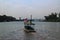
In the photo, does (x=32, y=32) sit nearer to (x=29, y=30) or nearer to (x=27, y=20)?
(x=29, y=30)

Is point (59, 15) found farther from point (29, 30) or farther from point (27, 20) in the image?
point (29, 30)

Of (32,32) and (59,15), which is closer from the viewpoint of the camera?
(32,32)

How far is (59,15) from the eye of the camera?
196250mm

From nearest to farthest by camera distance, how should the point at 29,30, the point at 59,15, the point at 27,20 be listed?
the point at 29,30 → the point at 27,20 → the point at 59,15

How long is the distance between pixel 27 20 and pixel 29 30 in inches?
566

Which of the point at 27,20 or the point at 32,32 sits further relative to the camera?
the point at 27,20

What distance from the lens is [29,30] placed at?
165 feet

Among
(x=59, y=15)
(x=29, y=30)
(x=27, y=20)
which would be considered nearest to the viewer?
(x=29, y=30)

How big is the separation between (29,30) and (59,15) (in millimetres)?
150619

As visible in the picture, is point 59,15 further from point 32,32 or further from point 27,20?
point 32,32

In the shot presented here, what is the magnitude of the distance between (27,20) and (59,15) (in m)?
137

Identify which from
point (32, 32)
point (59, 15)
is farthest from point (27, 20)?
point (59, 15)

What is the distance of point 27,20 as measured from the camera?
64188mm

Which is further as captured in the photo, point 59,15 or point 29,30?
point 59,15
